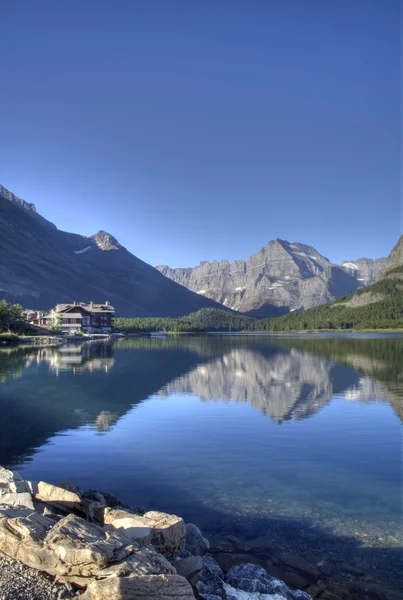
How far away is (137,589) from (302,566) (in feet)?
19.7

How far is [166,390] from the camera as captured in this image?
1778 inches

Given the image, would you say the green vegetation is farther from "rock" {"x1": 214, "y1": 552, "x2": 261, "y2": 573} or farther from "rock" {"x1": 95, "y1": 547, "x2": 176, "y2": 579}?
"rock" {"x1": 95, "y1": 547, "x2": 176, "y2": 579}

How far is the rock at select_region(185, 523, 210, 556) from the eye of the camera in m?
11.8

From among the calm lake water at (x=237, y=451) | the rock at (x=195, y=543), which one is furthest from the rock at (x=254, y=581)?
the calm lake water at (x=237, y=451)

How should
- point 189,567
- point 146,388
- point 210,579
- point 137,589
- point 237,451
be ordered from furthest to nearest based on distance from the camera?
point 146,388
point 237,451
point 210,579
point 189,567
point 137,589

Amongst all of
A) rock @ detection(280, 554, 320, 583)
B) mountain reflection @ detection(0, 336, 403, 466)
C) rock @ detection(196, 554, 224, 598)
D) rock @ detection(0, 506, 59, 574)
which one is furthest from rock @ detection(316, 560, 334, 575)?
mountain reflection @ detection(0, 336, 403, 466)

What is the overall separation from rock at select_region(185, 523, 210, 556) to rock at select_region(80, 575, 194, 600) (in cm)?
362

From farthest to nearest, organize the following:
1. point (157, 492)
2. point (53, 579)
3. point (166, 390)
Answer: point (166, 390)
point (157, 492)
point (53, 579)

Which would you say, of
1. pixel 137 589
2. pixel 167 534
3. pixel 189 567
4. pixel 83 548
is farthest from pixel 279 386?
pixel 137 589

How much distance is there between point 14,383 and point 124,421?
2180 cm

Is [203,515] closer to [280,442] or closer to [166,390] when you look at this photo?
[280,442]

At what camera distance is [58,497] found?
40.9ft

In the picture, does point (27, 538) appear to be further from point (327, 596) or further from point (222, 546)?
point (327, 596)

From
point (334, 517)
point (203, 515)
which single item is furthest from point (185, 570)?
point (334, 517)
